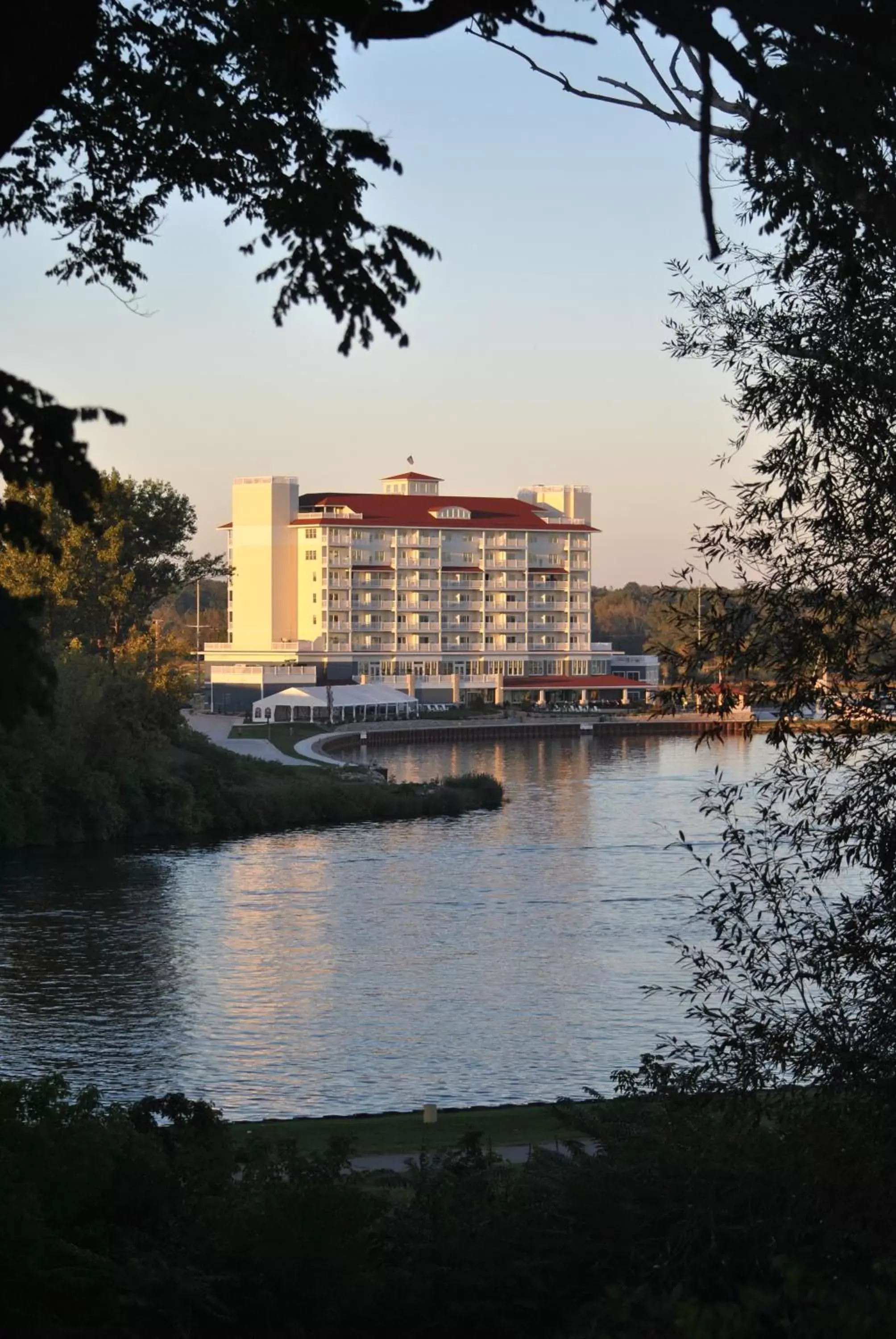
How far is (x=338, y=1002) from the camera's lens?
93.6 ft

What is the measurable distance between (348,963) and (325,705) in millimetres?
78280

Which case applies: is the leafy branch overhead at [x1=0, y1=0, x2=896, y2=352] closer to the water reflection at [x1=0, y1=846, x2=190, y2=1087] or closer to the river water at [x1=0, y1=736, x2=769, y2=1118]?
the river water at [x1=0, y1=736, x2=769, y2=1118]

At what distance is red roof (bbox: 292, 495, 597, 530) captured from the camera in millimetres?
132875

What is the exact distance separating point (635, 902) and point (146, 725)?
26397 millimetres

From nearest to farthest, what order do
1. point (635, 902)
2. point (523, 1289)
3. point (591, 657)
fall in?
point (523, 1289)
point (635, 902)
point (591, 657)

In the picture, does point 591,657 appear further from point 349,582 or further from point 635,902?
point 635,902

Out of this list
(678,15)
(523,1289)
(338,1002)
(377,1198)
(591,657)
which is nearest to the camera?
(678,15)

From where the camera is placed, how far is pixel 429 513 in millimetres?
135500

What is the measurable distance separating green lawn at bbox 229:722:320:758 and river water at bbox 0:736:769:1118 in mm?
32056

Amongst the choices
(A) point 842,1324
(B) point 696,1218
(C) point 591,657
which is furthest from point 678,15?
(C) point 591,657

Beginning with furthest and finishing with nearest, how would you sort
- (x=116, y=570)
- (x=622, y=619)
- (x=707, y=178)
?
(x=622, y=619)
(x=116, y=570)
(x=707, y=178)

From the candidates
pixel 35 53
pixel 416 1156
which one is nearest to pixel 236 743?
pixel 416 1156

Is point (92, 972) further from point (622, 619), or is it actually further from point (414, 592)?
point (622, 619)

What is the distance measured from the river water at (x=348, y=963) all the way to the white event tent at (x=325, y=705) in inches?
2085
